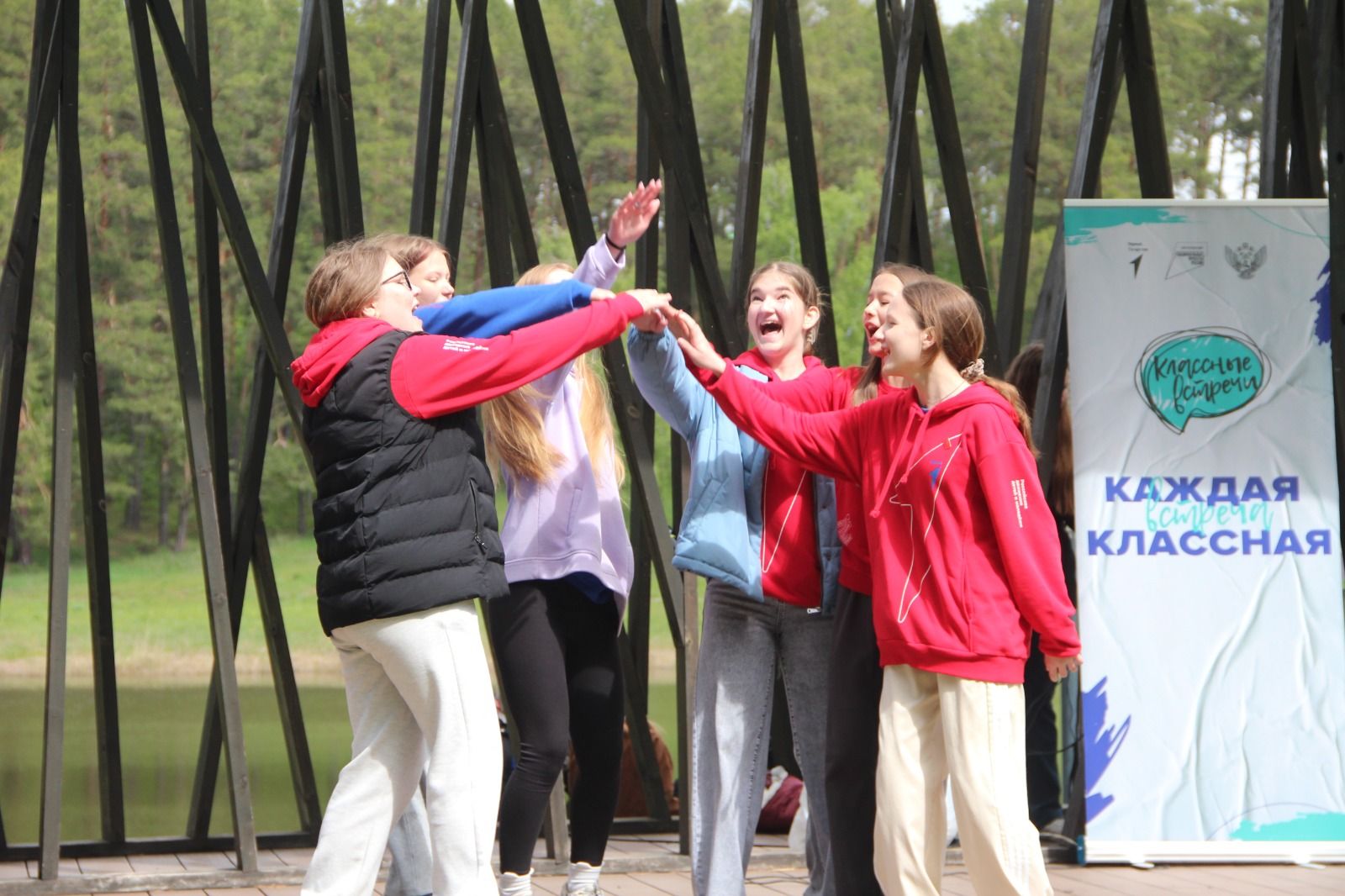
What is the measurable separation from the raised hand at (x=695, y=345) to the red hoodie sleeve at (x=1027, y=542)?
1.88 feet

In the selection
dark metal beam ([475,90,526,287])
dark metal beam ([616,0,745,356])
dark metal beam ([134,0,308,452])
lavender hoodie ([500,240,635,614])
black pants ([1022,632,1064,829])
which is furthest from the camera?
black pants ([1022,632,1064,829])

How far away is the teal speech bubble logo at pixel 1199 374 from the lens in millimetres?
3891

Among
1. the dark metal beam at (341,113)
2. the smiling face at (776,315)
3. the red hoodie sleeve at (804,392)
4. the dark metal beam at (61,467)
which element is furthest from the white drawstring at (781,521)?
the dark metal beam at (61,467)

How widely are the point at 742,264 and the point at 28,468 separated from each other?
17.9 m

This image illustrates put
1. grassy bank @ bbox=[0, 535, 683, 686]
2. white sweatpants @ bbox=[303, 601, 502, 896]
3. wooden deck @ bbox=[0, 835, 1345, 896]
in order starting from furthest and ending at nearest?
1. grassy bank @ bbox=[0, 535, 683, 686]
2. wooden deck @ bbox=[0, 835, 1345, 896]
3. white sweatpants @ bbox=[303, 601, 502, 896]

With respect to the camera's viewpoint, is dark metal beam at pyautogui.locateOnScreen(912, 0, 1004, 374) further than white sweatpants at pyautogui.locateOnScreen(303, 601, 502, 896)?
Yes

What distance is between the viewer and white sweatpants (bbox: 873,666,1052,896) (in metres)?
2.59

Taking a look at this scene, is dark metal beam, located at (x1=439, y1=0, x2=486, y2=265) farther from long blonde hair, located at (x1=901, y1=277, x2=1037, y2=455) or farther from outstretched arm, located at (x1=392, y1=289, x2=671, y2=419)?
long blonde hair, located at (x1=901, y1=277, x2=1037, y2=455)

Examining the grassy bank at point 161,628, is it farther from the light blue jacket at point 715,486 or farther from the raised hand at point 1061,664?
the raised hand at point 1061,664

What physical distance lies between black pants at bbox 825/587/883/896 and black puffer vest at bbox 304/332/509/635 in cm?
74

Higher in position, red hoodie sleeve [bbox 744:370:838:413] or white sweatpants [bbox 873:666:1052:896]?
red hoodie sleeve [bbox 744:370:838:413]

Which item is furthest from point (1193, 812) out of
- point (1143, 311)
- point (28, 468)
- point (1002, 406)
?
point (28, 468)

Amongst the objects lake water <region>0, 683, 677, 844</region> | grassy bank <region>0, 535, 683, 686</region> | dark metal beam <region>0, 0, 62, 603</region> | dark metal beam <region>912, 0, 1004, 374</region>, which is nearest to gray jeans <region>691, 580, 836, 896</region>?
dark metal beam <region>912, 0, 1004, 374</region>

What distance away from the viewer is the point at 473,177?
2047cm
